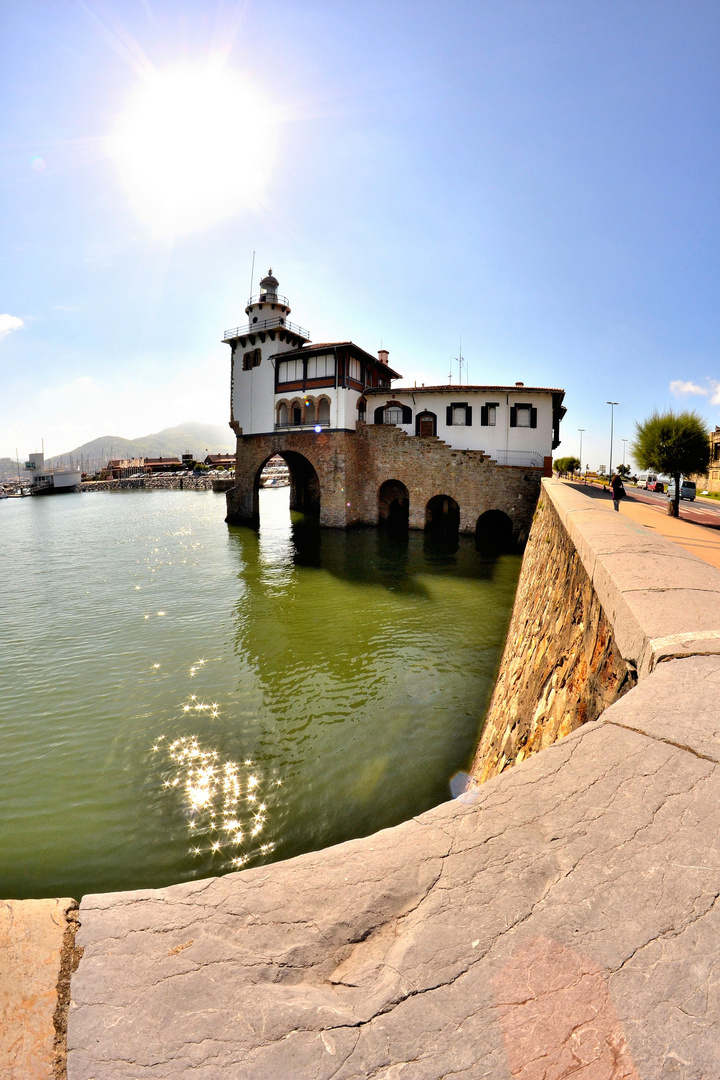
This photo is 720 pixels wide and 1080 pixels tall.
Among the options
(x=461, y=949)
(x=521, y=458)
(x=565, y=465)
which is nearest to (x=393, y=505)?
(x=521, y=458)

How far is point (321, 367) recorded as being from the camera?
27156mm

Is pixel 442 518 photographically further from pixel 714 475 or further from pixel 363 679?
pixel 714 475

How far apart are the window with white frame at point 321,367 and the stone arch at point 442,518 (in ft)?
31.5

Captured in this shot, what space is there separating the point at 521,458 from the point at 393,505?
8.60 meters

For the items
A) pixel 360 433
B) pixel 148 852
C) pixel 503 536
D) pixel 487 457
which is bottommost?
pixel 148 852

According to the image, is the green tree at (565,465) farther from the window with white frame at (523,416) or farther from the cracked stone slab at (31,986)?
the cracked stone slab at (31,986)

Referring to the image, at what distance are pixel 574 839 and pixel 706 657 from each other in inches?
66.7

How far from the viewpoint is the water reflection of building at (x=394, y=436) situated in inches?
995

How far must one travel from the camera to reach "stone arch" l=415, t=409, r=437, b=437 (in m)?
27.8

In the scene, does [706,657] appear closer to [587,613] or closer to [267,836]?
[587,613]

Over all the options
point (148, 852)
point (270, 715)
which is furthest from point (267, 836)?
point (270, 715)

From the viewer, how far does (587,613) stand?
4.67 meters

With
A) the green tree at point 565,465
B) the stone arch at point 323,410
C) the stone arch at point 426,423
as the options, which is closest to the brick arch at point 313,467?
the stone arch at point 323,410

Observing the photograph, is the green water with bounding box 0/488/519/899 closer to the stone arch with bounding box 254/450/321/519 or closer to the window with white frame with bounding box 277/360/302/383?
the window with white frame with bounding box 277/360/302/383
